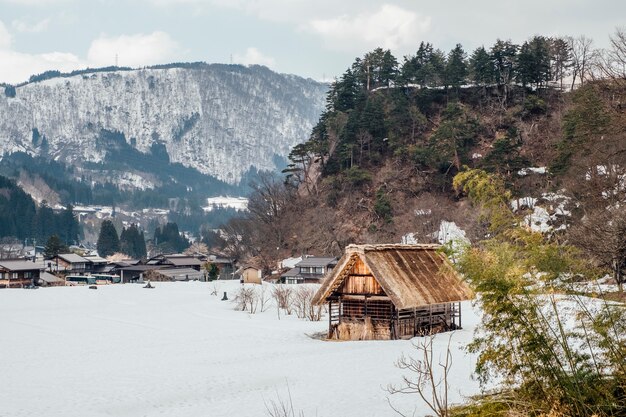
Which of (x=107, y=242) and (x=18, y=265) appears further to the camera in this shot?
(x=107, y=242)

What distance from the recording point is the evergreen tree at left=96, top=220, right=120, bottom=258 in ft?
452

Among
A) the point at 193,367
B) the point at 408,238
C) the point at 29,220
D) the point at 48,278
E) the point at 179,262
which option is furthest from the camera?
the point at 29,220

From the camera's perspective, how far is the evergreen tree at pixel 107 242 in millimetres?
137750

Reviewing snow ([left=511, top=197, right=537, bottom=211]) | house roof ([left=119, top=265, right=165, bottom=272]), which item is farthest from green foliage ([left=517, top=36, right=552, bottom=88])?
house roof ([left=119, top=265, right=165, bottom=272])

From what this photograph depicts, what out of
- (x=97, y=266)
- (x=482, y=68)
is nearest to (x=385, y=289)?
(x=482, y=68)

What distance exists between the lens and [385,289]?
87.0ft

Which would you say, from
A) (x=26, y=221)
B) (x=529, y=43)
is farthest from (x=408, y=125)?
(x=26, y=221)

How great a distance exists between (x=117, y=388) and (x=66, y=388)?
1.64m

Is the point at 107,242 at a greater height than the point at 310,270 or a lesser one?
greater

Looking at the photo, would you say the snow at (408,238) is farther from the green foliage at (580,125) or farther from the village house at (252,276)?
the village house at (252,276)

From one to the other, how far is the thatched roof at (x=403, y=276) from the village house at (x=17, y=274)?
60.9m

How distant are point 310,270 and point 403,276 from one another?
1568 inches

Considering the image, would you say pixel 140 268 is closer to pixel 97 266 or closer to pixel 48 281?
pixel 97 266

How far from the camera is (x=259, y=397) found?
1908cm
